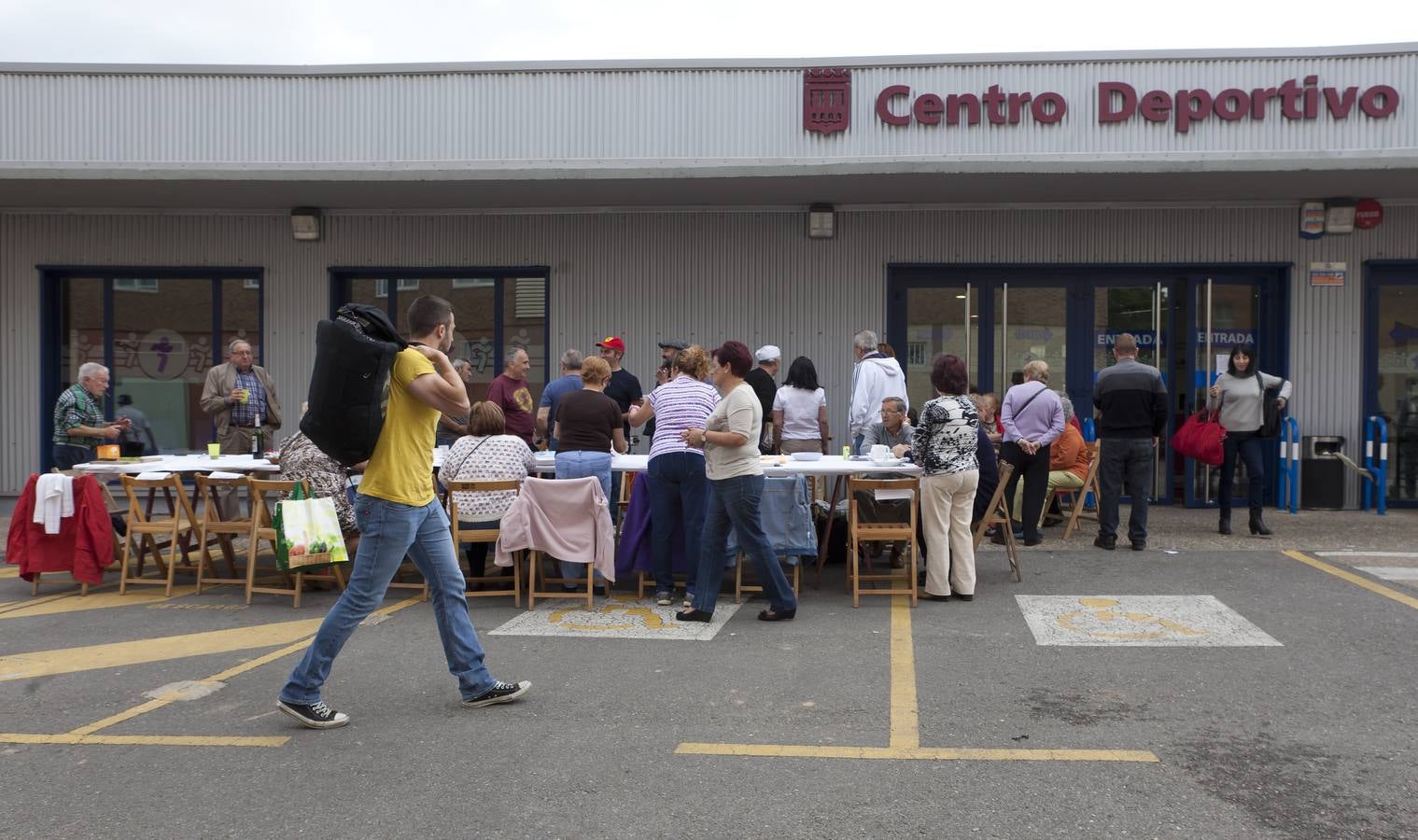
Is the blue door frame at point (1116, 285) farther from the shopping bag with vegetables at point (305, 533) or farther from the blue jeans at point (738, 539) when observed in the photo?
the shopping bag with vegetables at point (305, 533)

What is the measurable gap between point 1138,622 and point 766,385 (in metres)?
4.43

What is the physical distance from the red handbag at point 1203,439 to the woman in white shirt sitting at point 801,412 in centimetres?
338

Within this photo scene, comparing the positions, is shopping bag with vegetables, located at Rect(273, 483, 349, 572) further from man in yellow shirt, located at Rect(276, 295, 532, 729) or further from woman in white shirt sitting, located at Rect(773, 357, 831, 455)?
woman in white shirt sitting, located at Rect(773, 357, 831, 455)

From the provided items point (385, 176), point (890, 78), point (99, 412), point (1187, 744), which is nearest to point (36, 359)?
point (99, 412)

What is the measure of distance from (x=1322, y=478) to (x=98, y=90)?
46.0 feet

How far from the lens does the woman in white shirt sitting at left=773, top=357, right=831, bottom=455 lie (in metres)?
10.1

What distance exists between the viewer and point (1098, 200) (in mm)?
11758

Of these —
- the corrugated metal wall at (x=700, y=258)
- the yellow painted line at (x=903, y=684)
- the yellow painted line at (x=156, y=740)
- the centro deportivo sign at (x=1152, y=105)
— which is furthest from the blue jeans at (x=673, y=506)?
the centro deportivo sign at (x=1152, y=105)

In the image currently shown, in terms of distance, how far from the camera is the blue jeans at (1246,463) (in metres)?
10.0

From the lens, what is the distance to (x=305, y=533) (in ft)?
16.6

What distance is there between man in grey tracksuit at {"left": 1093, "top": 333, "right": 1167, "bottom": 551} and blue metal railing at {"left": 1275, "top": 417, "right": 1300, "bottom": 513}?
10.2 ft

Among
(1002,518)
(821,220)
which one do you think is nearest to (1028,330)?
(821,220)

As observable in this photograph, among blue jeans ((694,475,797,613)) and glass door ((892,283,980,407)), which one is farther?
glass door ((892,283,980,407))

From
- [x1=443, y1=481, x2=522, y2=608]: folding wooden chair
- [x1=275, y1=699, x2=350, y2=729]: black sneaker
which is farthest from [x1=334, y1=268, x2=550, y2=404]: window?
[x1=275, y1=699, x2=350, y2=729]: black sneaker
